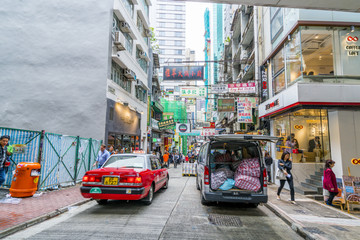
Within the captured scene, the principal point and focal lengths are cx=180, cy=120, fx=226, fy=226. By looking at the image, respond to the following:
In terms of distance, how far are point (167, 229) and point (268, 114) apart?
10.3 meters

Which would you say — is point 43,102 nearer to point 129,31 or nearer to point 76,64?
point 76,64

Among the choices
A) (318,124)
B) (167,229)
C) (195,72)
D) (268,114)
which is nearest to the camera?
(167,229)

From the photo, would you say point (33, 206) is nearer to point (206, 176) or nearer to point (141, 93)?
point (206, 176)

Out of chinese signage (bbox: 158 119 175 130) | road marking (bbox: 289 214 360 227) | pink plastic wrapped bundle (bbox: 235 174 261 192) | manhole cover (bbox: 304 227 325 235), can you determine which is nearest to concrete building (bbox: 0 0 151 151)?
pink plastic wrapped bundle (bbox: 235 174 261 192)

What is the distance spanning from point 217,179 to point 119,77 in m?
13.5

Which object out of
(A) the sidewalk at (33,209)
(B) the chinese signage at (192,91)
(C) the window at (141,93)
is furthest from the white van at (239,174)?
(C) the window at (141,93)

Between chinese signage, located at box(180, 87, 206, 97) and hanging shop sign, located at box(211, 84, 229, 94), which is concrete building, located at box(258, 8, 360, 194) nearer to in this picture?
hanging shop sign, located at box(211, 84, 229, 94)

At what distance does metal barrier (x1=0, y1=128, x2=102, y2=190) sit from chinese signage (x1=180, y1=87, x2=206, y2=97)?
27.0ft

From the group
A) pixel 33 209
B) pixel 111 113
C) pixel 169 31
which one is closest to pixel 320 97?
pixel 33 209

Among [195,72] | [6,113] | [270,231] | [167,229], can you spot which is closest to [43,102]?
[6,113]

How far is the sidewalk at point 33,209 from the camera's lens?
15.7 ft

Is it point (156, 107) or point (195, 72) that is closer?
point (195, 72)

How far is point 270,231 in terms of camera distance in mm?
5059

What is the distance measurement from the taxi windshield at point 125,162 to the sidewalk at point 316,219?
434 centimetres
